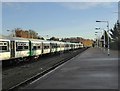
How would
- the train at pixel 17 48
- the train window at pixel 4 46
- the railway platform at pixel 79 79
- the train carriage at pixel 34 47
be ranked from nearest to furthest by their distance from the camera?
1. the railway platform at pixel 79 79
2. the train window at pixel 4 46
3. the train at pixel 17 48
4. the train carriage at pixel 34 47

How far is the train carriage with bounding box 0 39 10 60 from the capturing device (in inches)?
1210

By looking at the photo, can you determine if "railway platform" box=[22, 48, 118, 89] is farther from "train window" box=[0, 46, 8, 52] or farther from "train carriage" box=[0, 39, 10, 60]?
"train window" box=[0, 46, 8, 52]

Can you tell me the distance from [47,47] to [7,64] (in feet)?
92.3

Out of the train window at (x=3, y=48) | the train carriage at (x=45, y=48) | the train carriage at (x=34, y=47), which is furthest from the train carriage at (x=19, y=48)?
the train carriage at (x=45, y=48)

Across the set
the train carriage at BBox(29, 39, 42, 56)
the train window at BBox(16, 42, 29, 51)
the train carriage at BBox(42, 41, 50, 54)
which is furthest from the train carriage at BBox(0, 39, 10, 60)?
the train carriage at BBox(42, 41, 50, 54)

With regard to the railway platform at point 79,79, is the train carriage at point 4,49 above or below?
above

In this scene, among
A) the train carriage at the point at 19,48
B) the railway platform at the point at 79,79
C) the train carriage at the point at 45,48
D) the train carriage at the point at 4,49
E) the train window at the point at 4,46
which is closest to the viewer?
the railway platform at the point at 79,79

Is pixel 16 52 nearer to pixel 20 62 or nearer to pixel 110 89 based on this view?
pixel 20 62

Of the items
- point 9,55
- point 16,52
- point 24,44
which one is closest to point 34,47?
point 24,44

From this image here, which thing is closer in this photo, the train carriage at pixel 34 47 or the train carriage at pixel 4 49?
the train carriage at pixel 4 49

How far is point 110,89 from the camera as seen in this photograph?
51.1 ft

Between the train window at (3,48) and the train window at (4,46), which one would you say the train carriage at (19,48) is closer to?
the train window at (4,46)

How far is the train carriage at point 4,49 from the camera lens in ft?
101

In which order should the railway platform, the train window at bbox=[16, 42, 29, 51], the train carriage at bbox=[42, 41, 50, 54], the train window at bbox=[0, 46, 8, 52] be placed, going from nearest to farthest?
the railway platform, the train window at bbox=[0, 46, 8, 52], the train window at bbox=[16, 42, 29, 51], the train carriage at bbox=[42, 41, 50, 54]
